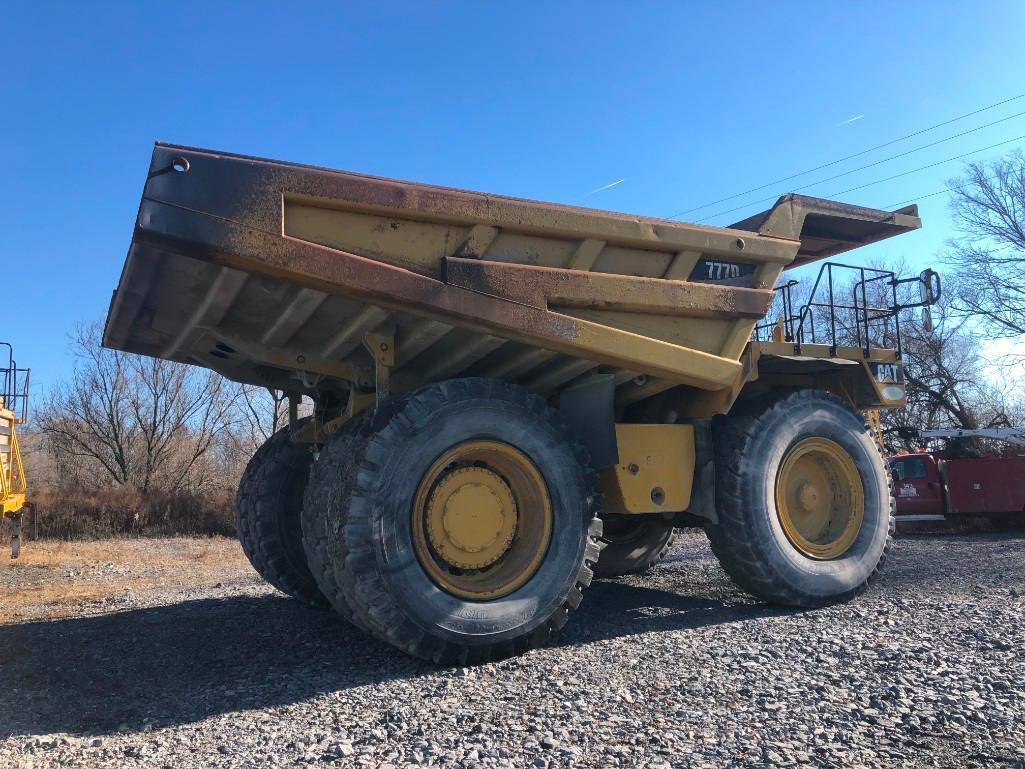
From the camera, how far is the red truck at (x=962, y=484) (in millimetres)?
13211

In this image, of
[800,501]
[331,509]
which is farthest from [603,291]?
[800,501]

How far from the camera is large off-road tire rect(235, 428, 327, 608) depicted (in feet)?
20.4

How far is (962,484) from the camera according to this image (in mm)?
13766

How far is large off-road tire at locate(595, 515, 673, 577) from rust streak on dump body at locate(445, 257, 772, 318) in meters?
2.40

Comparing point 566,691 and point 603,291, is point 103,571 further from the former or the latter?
point 566,691

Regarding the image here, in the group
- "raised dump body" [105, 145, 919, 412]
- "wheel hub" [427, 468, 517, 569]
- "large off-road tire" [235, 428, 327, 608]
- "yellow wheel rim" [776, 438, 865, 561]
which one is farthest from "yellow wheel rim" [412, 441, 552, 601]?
"yellow wheel rim" [776, 438, 865, 561]

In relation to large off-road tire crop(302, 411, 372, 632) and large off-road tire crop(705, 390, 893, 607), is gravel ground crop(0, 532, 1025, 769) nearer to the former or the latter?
large off-road tire crop(705, 390, 893, 607)

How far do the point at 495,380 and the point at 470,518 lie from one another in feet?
2.79

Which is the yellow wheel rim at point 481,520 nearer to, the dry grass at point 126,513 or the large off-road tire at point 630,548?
the large off-road tire at point 630,548

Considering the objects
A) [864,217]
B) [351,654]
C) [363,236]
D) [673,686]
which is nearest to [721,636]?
[673,686]

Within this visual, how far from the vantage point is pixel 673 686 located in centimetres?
361

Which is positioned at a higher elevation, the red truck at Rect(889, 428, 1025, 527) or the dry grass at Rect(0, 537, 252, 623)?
the red truck at Rect(889, 428, 1025, 527)

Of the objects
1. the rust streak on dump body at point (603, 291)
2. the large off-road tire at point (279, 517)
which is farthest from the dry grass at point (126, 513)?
the rust streak on dump body at point (603, 291)

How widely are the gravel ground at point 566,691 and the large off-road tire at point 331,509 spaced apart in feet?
1.32
